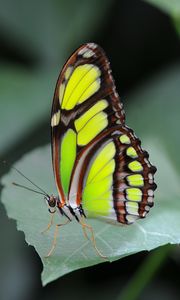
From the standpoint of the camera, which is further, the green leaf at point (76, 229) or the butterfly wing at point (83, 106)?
the butterfly wing at point (83, 106)

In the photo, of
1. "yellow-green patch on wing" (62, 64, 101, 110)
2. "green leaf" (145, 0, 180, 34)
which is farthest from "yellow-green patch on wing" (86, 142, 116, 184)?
"green leaf" (145, 0, 180, 34)

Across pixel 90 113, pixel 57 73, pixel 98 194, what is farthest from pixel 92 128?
pixel 57 73

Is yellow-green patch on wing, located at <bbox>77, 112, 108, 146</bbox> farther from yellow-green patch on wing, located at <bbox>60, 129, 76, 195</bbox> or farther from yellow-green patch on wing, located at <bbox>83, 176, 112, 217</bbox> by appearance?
yellow-green patch on wing, located at <bbox>83, 176, 112, 217</bbox>

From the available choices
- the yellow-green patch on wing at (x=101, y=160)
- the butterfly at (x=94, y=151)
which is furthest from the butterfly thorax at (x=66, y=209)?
the yellow-green patch on wing at (x=101, y=160)

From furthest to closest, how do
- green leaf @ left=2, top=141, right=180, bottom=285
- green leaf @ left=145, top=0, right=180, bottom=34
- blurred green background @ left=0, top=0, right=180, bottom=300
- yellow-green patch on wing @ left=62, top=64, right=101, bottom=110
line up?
1. blurred green background @ left=0, top=0, right=180, bottom=300
2. green leaf @ left=145, top=0, right=180, bottom=34
3. yellow-green patch on wing @ left=62, top=64, right=101, bottom=110
4. green leaf @ left=2, top=141, right=180, bottom=285

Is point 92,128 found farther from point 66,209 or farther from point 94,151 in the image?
point 66,209

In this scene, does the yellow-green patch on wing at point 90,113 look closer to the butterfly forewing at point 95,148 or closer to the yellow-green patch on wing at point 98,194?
the butterfly forewing at point 95,148

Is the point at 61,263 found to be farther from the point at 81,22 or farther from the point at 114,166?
the point at 81,22
